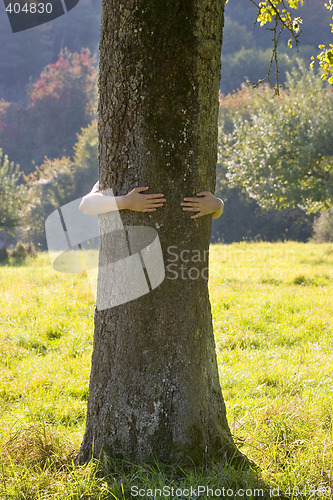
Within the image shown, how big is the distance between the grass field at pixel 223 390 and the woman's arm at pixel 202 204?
1.49 m

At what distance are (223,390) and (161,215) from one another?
2.28m

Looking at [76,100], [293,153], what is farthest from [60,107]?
[293,153]

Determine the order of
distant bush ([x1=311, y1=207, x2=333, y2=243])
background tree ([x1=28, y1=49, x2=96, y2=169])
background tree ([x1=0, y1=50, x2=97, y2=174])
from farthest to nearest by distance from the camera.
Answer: background tree ([x1=0, y1=50, x2=97, y2=174]), background tree ([x1=28, y1=49, x2=96, y2=169]), distant bush ([x1=311, y1=207, x2=333, y2=243])

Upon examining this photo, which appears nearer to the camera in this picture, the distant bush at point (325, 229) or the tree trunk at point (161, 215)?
the tree trunk at point (161, 215)

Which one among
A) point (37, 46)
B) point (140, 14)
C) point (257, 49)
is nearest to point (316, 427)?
point (140, 14)

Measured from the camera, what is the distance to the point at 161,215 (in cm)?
260

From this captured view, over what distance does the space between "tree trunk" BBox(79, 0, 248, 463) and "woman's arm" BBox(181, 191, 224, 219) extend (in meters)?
0.04

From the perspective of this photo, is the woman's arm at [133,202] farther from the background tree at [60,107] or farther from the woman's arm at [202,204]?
the background tree at [60,107]

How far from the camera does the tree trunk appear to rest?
2.50 m

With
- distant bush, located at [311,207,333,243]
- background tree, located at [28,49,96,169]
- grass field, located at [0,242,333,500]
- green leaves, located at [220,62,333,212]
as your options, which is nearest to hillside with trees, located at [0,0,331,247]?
background tree, located at [28,49,96,169]

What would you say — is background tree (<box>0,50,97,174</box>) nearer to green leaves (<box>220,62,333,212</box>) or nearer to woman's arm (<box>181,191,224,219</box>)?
green leaves (<box>220,62,333,212</box>)

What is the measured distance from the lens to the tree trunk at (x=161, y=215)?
8.20 feet

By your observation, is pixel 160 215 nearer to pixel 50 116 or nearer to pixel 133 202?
pixel 133 202

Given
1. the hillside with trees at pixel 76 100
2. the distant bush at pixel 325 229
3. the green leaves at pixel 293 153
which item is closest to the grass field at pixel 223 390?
the green leaves at pixel 293 153
